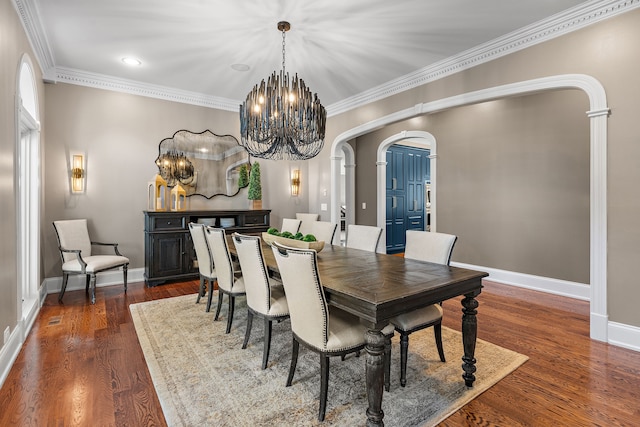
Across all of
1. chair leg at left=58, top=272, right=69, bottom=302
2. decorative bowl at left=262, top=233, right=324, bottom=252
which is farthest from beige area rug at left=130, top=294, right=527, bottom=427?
chair leg at left=58, top=272, right=69, bottom=302

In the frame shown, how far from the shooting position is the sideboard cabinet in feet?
15.0

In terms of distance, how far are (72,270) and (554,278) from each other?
6.20m

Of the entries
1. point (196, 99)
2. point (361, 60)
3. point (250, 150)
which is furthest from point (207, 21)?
point (196, 99)

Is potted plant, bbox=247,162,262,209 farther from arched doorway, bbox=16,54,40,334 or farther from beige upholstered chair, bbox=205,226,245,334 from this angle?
arched doorway, bbox=16,54,40,334

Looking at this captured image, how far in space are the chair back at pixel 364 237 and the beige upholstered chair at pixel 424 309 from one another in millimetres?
414

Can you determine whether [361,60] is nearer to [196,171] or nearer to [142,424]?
[196,171]

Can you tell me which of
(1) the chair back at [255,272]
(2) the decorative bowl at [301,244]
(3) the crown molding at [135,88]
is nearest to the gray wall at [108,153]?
(3) the crown molding at [135,88]

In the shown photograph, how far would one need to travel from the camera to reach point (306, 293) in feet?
5.97

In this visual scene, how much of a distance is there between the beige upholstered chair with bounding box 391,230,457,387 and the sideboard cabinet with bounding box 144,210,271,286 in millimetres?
3165

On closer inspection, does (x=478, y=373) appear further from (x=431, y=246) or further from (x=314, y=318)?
(x=314, y=318)

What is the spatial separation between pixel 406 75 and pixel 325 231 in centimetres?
237

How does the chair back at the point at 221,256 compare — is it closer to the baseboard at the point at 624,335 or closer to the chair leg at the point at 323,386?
the chair leg at the point at 323,386

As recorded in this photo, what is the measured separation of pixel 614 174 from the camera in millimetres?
2807

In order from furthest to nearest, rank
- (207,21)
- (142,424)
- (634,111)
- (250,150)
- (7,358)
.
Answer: (250,150), (207,21), (634,111), (7,358), (142,424)
